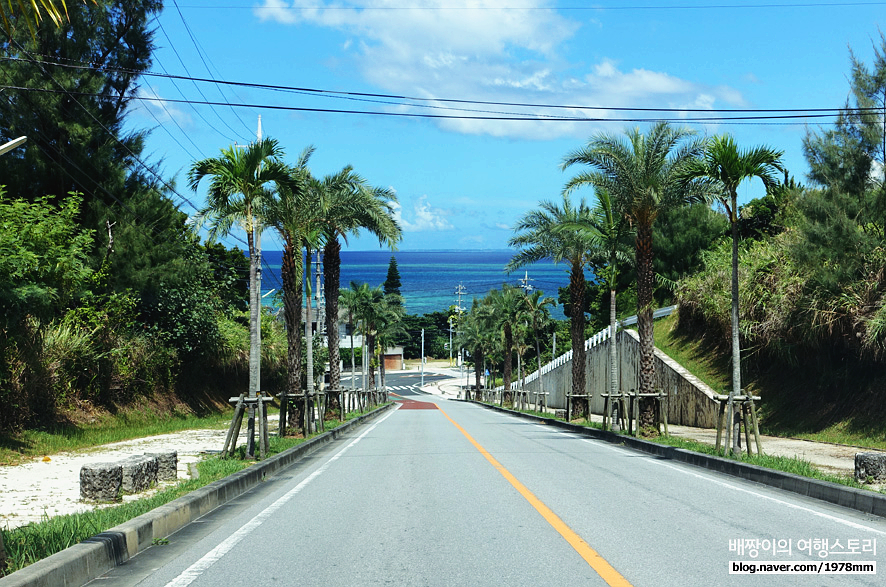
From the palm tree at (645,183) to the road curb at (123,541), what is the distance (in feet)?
43.9

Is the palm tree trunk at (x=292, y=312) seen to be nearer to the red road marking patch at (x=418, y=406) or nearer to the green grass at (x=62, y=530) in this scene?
the green grass at (x=62, y=530)

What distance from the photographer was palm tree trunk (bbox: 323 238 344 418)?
32.6m

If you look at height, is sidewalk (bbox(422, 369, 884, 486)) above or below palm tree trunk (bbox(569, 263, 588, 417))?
below

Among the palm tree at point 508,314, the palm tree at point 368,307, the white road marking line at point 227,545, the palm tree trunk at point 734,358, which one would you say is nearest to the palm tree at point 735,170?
the palm tree trunk at point 734,358

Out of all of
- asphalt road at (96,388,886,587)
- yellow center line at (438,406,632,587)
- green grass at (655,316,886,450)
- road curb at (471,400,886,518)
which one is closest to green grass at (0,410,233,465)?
asphalt road at (96,388,886,587)

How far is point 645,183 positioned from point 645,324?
12.8 feet

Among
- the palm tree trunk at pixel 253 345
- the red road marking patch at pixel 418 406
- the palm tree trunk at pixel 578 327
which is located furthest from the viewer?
the red road marking patch at pixel 418 406

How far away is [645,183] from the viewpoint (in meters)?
22.5

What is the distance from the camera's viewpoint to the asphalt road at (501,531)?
6.43 metres

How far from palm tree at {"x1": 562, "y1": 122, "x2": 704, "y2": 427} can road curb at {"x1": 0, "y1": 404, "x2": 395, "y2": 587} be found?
43.9 feet

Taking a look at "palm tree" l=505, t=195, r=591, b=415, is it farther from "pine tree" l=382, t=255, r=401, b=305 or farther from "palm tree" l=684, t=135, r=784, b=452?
"pine tree" l=382, t=255, r=401, b=305

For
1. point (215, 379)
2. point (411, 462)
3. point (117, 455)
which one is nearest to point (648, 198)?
point (411, 462)

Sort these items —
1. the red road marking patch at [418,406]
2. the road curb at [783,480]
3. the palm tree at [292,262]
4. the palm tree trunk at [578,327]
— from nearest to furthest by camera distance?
the road curb at [783,480]
the palm tree at [292,262]
the palm tree trunk at [578,327]
the red road marking patch at [418,406]

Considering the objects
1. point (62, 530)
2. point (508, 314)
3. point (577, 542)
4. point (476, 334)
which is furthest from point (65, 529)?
point (476, 334)
